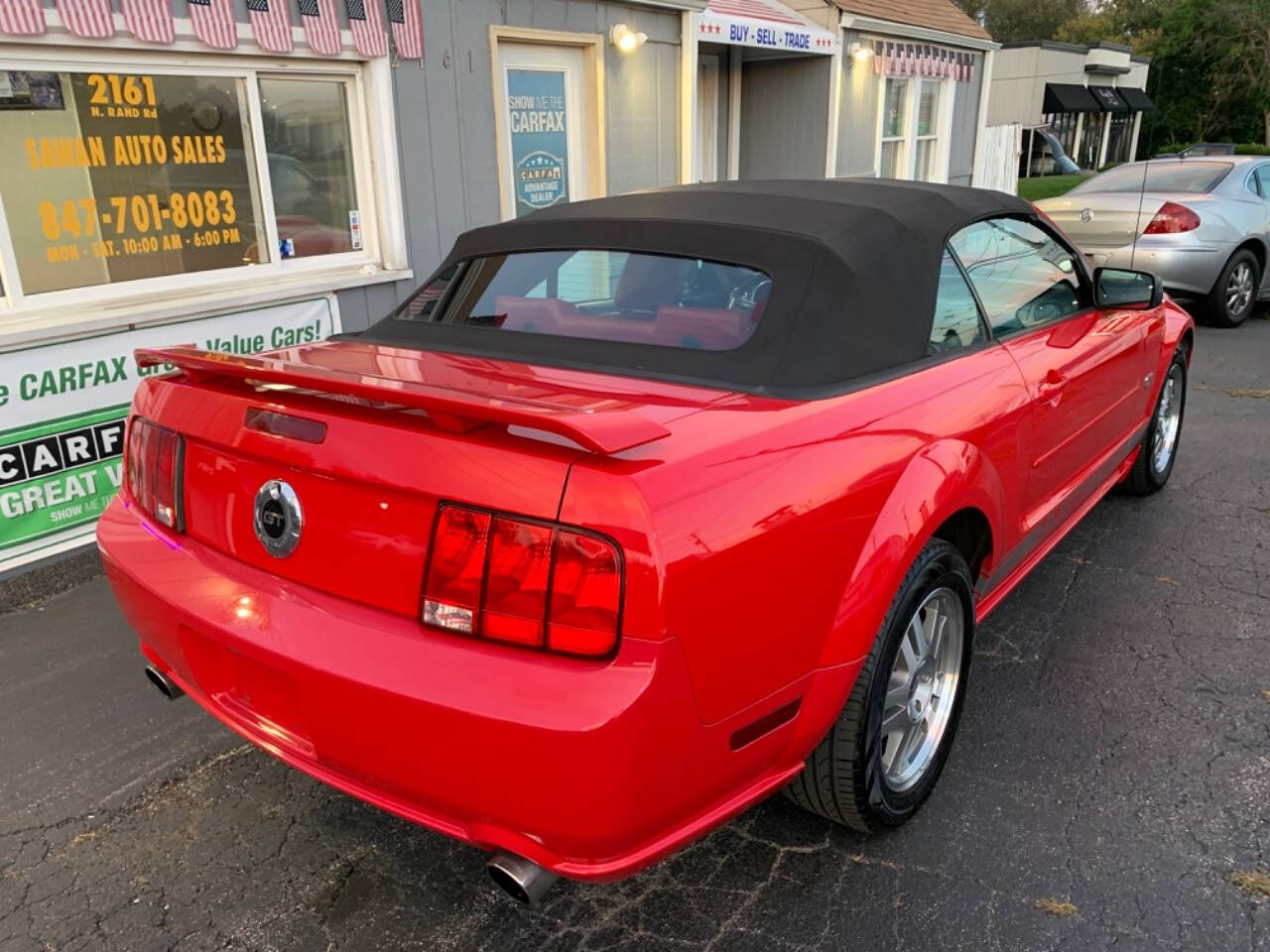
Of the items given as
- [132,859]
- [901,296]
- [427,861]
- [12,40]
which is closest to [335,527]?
[427,861]

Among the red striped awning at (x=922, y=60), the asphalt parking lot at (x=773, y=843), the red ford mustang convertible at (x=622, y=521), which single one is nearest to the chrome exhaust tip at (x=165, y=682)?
the red ford mustang convertible at (x=622, y=521)

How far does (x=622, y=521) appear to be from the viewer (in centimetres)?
164

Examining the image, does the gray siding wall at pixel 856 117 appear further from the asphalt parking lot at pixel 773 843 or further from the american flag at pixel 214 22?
the asphalt parking lot at pixel 773 843

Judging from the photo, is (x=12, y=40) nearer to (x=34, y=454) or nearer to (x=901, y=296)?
(x=34, y=454)

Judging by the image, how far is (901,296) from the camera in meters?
2.61

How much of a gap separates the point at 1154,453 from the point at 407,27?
4.81 metres

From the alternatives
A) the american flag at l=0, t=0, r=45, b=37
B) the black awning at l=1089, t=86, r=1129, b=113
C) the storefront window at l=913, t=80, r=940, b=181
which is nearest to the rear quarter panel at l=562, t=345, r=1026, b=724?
the american flag at l=0, t=0, r=45, b=37

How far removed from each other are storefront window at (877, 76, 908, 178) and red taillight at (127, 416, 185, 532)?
37.6ft

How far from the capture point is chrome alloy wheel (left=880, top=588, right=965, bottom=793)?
8.01 feet

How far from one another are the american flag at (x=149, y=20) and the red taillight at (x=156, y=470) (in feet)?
9.75

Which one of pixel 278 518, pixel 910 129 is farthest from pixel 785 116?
pixel 278 518

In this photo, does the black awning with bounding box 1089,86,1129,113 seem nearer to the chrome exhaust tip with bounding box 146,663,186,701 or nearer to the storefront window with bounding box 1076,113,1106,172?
the storefront window with bounding box 1076,113,1106,172

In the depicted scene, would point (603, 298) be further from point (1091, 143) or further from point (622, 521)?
point (1091, 143)

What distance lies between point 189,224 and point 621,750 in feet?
15.1
